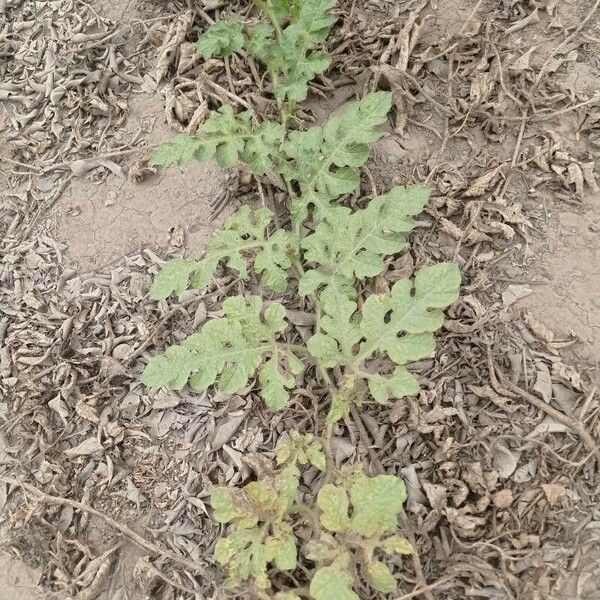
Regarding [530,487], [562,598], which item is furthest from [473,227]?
[562,598]

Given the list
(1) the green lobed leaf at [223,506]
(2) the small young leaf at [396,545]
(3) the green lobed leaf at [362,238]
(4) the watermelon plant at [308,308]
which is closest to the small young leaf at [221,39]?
(4) the watermelon plant at [308,308]

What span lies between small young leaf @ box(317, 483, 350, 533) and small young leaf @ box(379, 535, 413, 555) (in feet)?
0.49

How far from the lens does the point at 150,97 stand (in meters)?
3.37

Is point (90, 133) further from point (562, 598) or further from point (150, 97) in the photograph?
point (562, 598)

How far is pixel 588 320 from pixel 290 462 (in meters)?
1.29

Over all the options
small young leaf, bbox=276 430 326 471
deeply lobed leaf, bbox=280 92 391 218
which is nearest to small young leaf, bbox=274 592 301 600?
small young leaf, bbox=276 430 326 471

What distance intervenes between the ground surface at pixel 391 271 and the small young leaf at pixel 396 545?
20cm

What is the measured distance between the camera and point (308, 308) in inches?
111

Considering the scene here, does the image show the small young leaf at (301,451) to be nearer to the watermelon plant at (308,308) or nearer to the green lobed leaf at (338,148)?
the watermelon plant at (308,308)

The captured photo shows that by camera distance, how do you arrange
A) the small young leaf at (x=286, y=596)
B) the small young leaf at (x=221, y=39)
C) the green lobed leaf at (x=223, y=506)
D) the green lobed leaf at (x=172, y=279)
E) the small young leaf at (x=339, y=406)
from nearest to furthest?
the small young leaf at (x=286, y=596) < the green lobed leaf at (x=223, y=506) < the small young leaf at (x=339, y=406) < the green lobed leaf at (x=172, y=279) < the small young leaf at (x=221, y=39)

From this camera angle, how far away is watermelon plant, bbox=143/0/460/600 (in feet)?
7.47

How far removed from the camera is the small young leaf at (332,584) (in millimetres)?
2115

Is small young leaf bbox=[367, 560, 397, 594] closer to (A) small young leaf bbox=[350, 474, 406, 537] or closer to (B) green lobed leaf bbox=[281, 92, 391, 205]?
(A) small young leaf bbox=[350, 474, 406, 537]

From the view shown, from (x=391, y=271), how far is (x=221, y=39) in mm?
1303
